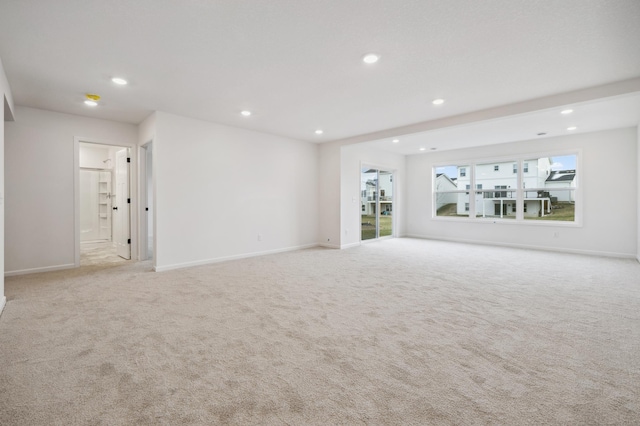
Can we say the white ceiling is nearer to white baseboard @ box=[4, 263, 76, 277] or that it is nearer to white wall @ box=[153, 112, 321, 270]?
white wall @ box=[153, 112, 321, 270]

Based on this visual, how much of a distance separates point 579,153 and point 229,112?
7.06m

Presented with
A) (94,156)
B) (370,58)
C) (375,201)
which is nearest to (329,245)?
(375,201)

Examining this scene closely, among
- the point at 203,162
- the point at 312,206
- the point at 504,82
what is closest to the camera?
the point at 504,82

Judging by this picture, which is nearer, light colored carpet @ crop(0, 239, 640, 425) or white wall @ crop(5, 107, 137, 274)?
light colored carpet @ crop(0, 239, 640, 425)

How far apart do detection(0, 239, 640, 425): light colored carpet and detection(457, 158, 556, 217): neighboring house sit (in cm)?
320

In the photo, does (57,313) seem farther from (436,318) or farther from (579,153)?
(579,153)

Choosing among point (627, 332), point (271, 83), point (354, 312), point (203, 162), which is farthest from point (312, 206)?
point (627, 332)

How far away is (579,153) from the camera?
6.20 meters

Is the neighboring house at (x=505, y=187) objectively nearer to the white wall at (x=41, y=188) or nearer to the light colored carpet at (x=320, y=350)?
the light colored carpet at (x=320, y=350)

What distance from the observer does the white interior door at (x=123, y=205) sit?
219 inches

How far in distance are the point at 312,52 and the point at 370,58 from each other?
58cm

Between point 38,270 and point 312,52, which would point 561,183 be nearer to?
point 312,52

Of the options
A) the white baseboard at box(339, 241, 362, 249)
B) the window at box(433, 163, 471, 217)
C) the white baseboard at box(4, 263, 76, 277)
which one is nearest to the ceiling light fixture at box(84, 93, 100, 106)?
the white baseboard at box(4, 263, 76, 277)

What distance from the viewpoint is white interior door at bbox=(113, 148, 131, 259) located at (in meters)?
5.56
